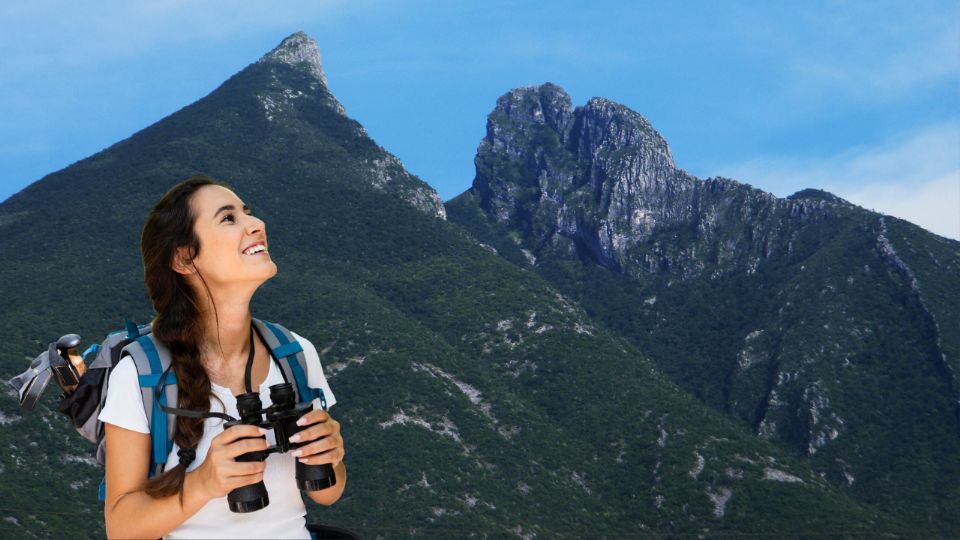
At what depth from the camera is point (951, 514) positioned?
2251 inches

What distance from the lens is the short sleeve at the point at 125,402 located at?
2293 millimetres

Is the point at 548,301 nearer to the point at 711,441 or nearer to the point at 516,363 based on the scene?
the point at 516,363

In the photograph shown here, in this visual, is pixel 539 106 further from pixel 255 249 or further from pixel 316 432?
pixel 316 432

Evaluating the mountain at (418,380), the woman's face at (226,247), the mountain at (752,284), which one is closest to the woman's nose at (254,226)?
the woman's face at (226,247)

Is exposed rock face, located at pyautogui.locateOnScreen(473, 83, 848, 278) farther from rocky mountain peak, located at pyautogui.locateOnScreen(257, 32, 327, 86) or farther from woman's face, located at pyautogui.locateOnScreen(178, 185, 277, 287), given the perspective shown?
woman's face, located at pyautogui.locateOnScreen(178, 185, 277, 287)

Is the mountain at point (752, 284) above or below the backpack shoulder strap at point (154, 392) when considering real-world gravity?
above

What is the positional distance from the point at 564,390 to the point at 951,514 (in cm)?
2401

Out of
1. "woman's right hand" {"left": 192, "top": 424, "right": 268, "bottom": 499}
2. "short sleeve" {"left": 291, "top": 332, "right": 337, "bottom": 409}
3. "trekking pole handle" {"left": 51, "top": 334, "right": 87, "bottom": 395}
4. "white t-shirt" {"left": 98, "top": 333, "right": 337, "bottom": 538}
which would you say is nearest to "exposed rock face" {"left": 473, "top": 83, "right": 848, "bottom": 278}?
"short sleeve" {"left": 291, "top": 332, "right": 337, "bottom": 409}

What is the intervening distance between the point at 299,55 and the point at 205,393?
114 meters

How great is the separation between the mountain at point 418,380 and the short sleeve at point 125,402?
26832 millimetres

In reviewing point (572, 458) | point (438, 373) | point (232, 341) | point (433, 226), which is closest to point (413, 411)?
point (438, 373)

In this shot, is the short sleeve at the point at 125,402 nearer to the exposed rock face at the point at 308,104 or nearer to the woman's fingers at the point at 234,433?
the woman's fingers at the point at 234,433

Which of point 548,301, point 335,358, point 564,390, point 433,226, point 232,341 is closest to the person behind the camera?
point 232,341

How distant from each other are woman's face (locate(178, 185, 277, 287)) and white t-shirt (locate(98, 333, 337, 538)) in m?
0.30
